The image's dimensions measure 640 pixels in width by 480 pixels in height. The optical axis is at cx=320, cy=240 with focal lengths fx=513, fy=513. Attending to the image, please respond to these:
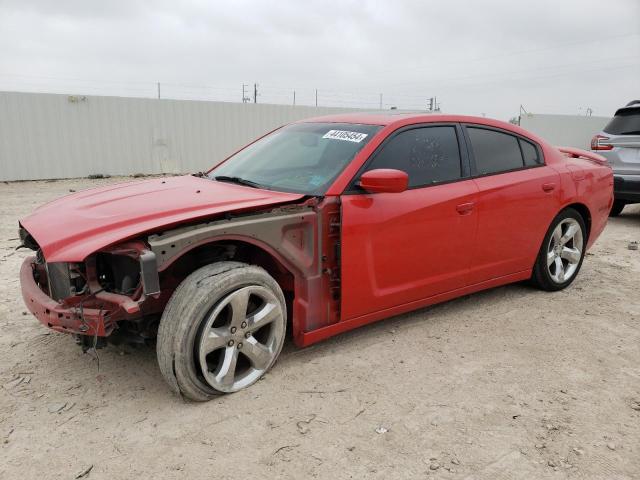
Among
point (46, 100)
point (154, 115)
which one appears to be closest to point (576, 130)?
point (154, 115)

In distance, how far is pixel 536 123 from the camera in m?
20.5

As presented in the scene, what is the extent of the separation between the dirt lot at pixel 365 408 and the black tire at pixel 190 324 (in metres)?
0.16

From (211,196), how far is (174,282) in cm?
53

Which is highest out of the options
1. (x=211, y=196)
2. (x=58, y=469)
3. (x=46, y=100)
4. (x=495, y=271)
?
(x=46, y=100)

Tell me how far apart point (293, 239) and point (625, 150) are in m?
6.66

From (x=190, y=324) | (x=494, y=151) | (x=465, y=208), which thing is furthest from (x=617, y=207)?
(x=190, y=324)

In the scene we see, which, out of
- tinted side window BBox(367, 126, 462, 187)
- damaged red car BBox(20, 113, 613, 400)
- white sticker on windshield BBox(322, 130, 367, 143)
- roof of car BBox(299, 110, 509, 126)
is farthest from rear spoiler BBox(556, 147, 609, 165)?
white sticker on windshield BBox(322, 130, 367, 143)

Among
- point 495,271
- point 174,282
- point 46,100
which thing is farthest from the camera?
point 46,100

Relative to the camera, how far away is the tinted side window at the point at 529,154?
4.14 m

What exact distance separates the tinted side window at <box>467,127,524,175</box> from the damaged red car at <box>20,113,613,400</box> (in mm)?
13

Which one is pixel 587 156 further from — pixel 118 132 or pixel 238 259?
pixel 118 132

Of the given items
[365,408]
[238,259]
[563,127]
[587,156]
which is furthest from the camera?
[563,127]

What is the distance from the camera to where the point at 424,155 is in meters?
3.50

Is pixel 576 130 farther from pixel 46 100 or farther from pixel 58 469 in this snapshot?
pixel 58 469
